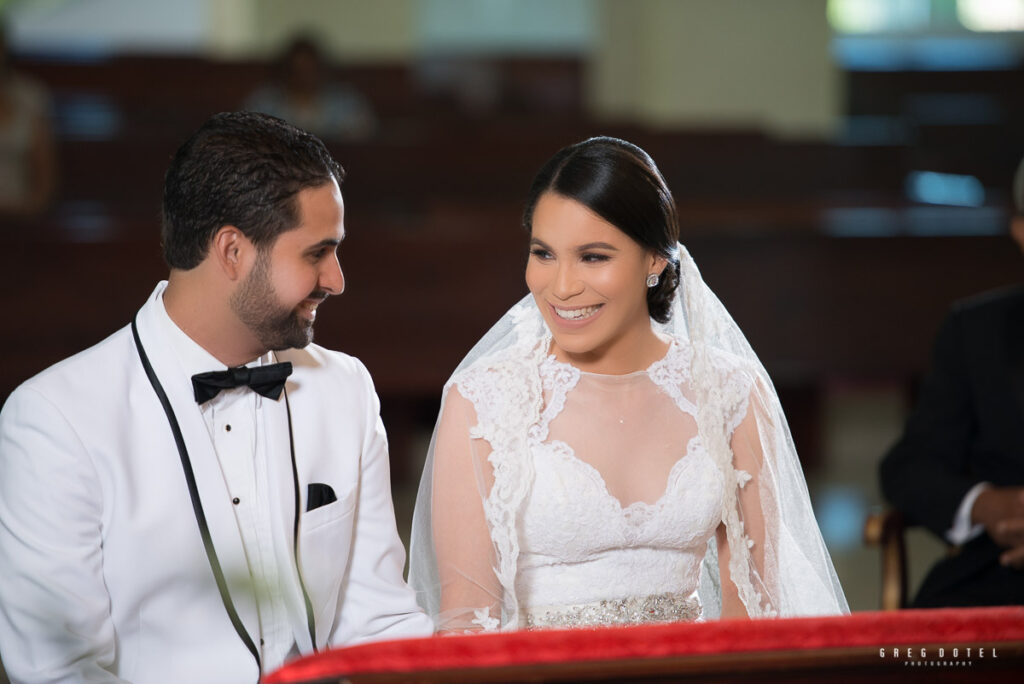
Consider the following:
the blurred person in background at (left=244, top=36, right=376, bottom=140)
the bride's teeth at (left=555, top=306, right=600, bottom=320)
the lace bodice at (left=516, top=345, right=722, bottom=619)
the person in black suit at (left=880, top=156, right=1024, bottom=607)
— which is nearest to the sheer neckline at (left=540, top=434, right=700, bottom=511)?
the lace bodice at (left=516, top=345, right=722, bottom=619)

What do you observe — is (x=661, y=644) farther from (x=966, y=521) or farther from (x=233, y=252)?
(x=966, y=521)

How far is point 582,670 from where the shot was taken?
116cm

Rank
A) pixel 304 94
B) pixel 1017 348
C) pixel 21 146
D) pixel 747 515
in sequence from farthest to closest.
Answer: pixel 304 94 → pixel 21 146 → pixel 1017 348 → pixel 747 515

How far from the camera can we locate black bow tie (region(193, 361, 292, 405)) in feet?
6.17

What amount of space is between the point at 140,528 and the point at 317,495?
299 mm

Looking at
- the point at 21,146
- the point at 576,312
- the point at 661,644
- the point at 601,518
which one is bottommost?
the point at 601,518

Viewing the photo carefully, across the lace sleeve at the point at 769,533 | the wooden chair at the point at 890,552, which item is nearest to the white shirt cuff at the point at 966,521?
the wooden chair at the point at 890,552

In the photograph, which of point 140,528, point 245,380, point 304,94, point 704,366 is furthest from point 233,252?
point 304,94

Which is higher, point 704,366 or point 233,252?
point 233,252

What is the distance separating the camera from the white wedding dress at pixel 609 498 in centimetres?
214

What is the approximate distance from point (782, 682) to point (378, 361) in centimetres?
374

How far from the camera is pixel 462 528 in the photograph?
213 cm

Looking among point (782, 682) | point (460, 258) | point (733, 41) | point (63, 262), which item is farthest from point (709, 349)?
point (733, 41)

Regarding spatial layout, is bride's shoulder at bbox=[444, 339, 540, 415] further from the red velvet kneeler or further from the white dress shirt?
the red velvet kneeler
